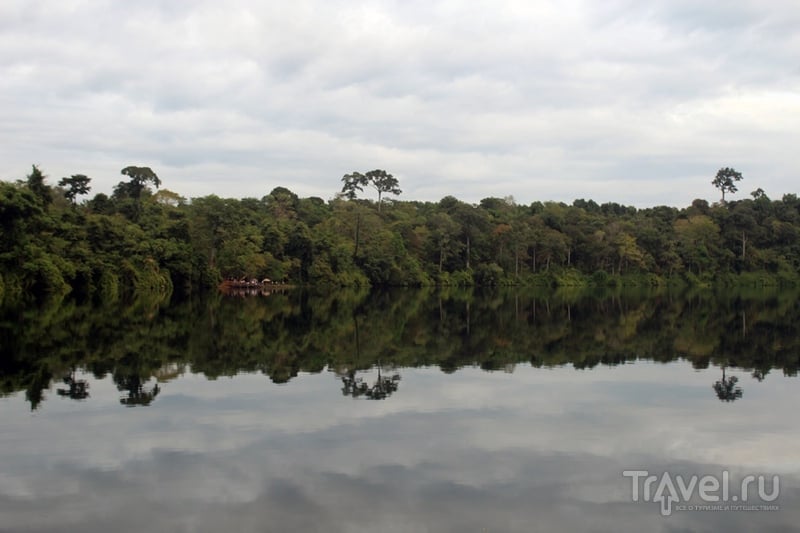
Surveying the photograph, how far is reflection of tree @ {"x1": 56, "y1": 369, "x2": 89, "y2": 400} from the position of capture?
12.0m

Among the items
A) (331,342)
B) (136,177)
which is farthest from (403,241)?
(331,342)

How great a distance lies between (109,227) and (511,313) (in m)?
28.9

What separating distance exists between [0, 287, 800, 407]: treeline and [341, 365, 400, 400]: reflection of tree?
28 centimetres

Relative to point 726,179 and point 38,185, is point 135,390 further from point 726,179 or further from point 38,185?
point 726,179

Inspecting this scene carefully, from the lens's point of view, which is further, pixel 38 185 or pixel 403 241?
pixel 403 241

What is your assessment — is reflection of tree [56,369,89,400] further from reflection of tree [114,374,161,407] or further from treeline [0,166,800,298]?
treeline [0,166,800,298]

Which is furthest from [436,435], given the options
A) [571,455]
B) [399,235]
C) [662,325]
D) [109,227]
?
[399,235]

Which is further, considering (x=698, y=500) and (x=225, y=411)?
(x=225, y=411)

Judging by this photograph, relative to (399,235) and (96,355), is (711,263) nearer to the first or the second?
(399,235)

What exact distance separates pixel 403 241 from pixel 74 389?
6634 centimetres

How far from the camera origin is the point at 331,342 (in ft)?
67.9

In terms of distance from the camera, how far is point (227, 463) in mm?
8289

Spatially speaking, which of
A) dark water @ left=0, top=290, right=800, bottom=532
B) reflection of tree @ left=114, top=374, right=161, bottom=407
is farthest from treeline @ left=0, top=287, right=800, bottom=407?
dark water @ left=0, top=290, right=800, bottom=532

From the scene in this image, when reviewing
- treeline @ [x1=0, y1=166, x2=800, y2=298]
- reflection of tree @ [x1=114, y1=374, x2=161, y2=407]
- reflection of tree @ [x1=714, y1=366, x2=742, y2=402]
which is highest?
treeline @ [x1=0, y1=166, x2=800, y2=298]
